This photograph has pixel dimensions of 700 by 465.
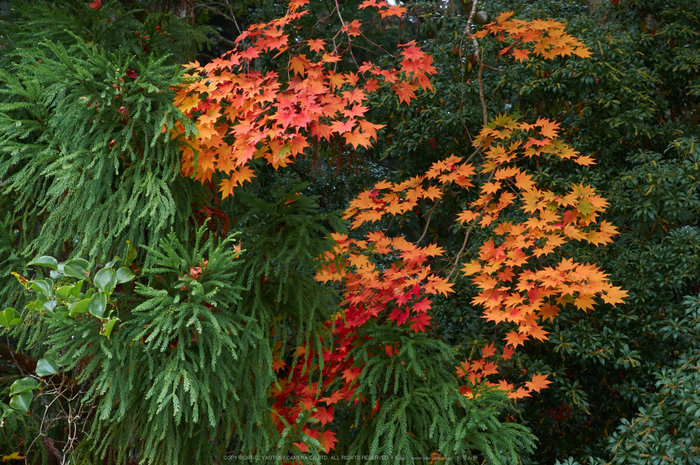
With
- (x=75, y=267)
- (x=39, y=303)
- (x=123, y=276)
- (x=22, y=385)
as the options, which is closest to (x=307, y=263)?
(x=123, y=276)

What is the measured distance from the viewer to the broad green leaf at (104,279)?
194 cm

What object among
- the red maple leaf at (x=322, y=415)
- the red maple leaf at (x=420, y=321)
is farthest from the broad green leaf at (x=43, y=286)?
the red maple leaf at (x=420, y=321)

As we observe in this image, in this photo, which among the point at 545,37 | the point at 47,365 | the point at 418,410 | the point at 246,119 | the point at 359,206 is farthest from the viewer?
the point at 545,37

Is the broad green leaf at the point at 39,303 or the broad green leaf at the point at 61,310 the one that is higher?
the broad green leaf at the point at 39,303

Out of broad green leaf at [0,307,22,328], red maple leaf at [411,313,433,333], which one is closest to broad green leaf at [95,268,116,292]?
broad green leaf at [0,307,22,328]

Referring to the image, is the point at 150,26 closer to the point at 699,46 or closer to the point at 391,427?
the point at 391,427

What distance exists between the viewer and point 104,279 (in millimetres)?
1955

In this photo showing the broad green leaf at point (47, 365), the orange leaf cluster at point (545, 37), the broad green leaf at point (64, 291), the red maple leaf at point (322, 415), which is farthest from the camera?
the orange leaf cluster at point (545, 37)

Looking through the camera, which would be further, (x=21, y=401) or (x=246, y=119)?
(x=246, y=119)

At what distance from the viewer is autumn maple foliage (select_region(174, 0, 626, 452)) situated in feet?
7.32

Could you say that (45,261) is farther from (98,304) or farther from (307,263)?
(307,263)

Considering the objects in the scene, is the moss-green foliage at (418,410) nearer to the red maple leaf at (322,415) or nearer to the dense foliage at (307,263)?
the dense foliage at (307,263)

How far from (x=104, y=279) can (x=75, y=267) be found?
0.12 metres

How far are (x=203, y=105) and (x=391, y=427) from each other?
1459 millimetres
